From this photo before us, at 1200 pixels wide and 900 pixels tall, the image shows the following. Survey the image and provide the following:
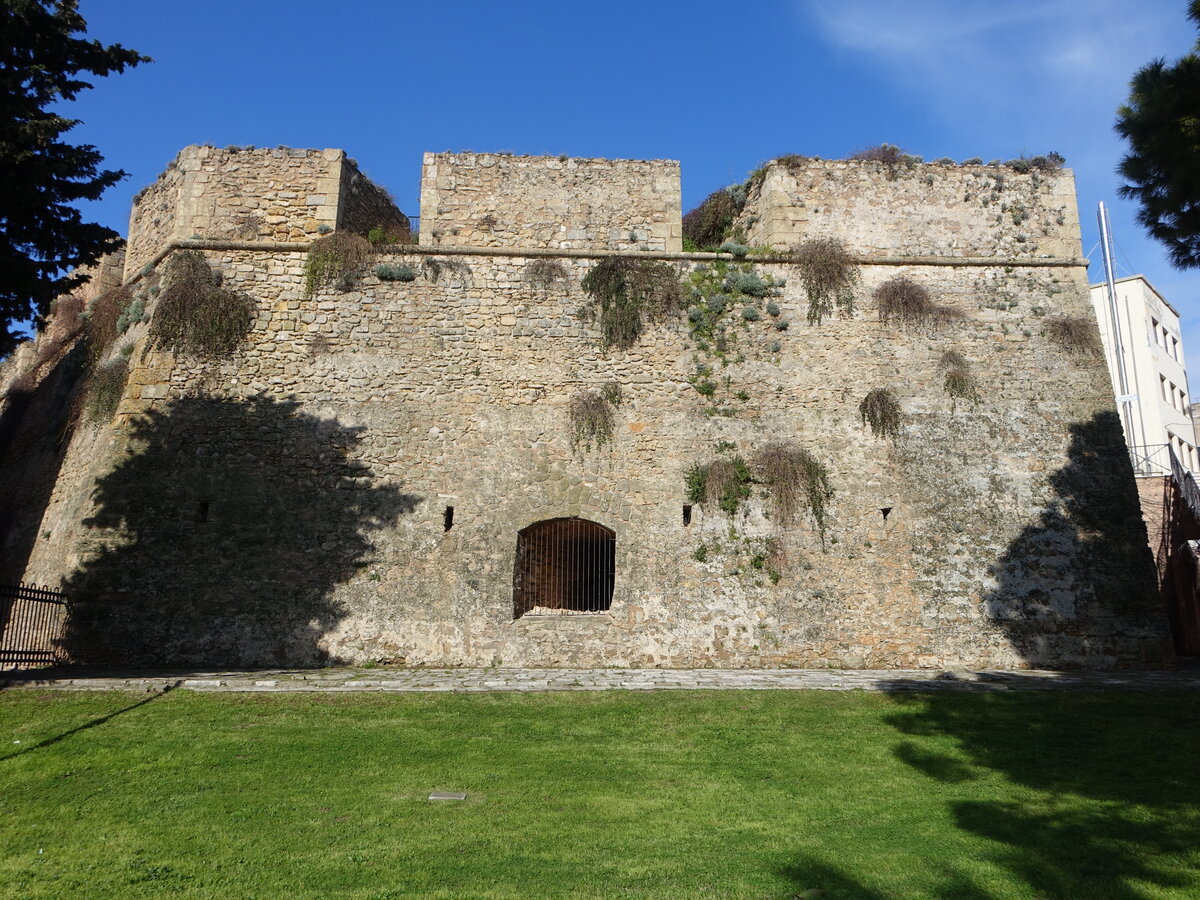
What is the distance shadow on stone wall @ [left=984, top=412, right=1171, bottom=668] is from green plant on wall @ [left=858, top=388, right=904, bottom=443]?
2425 millimetres

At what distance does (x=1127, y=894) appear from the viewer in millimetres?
4875

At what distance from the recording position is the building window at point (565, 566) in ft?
41.0

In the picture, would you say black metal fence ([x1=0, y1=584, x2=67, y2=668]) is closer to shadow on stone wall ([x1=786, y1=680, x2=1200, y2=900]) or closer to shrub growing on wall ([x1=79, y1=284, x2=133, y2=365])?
shrub growing on wall ([x1=79, y1=284, x2=133, y2=365])

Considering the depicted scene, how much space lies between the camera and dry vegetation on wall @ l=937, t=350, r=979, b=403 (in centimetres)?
1326

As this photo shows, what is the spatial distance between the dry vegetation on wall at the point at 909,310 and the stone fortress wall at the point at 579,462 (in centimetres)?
21

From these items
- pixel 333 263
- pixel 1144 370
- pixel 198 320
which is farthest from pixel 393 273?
pixel 1144 370

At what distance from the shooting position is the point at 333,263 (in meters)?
13.4

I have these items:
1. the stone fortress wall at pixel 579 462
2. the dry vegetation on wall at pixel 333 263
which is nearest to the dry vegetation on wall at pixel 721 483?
the stone fortress wall at pixel 579 462

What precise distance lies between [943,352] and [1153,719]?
652cm

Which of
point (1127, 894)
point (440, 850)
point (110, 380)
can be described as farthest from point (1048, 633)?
point (110, 380)

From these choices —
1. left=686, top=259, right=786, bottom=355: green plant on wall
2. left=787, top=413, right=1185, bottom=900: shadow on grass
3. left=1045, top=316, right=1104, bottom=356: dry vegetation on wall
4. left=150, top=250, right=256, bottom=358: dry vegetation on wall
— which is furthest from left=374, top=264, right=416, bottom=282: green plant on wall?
left=1045, top=316, right=1104, bottom=356: dry vegetation on wall

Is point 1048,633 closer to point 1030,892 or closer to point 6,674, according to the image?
point 1030,892

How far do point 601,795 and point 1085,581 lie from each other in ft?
30.3

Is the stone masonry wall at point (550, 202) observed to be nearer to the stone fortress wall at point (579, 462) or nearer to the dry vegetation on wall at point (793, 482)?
the stone fortress wall at point (579, 462)
